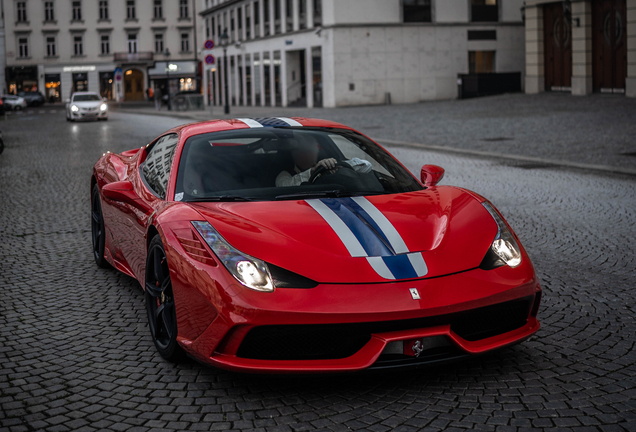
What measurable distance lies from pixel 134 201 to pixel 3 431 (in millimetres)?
1968

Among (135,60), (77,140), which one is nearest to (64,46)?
(135,60)

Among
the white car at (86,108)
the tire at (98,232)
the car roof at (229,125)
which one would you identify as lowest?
the tire at (98,232)

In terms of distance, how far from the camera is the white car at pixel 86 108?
36.0 metres

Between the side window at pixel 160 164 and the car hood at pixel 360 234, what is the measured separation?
23.4 inches

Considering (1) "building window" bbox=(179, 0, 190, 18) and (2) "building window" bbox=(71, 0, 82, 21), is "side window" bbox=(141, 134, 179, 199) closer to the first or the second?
(1) "building window" bbox=(179, 0, 190, 18)

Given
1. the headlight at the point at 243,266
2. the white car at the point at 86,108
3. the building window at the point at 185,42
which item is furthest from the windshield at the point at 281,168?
the building window at the point at 185,42

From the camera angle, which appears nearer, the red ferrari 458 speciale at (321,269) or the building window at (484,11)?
the red ferrari 458 speciale at (321,269)

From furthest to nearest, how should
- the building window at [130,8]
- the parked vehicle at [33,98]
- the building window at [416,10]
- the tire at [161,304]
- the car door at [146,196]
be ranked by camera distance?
the building window at [130,8], the parked vehicle at [33,98], the building window at [416,10], the car door at [146,196], the tire at [161,304]

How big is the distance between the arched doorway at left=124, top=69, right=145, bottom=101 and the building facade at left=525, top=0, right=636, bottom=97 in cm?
5783

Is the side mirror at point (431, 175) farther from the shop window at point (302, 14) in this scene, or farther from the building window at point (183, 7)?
the building window at point (183, 7)

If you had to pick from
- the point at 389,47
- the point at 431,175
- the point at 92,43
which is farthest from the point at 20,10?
the point at 431,175

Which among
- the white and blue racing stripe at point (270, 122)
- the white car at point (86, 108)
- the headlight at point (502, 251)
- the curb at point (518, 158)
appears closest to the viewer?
the headlight at point (502, 251)

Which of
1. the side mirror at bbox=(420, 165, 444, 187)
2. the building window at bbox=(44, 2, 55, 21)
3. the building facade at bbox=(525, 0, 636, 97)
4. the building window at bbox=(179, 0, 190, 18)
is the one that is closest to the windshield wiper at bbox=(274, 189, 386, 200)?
the side mirror at bbox=(420, 165, 444, 187)

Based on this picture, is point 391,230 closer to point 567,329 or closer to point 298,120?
point 567,329
